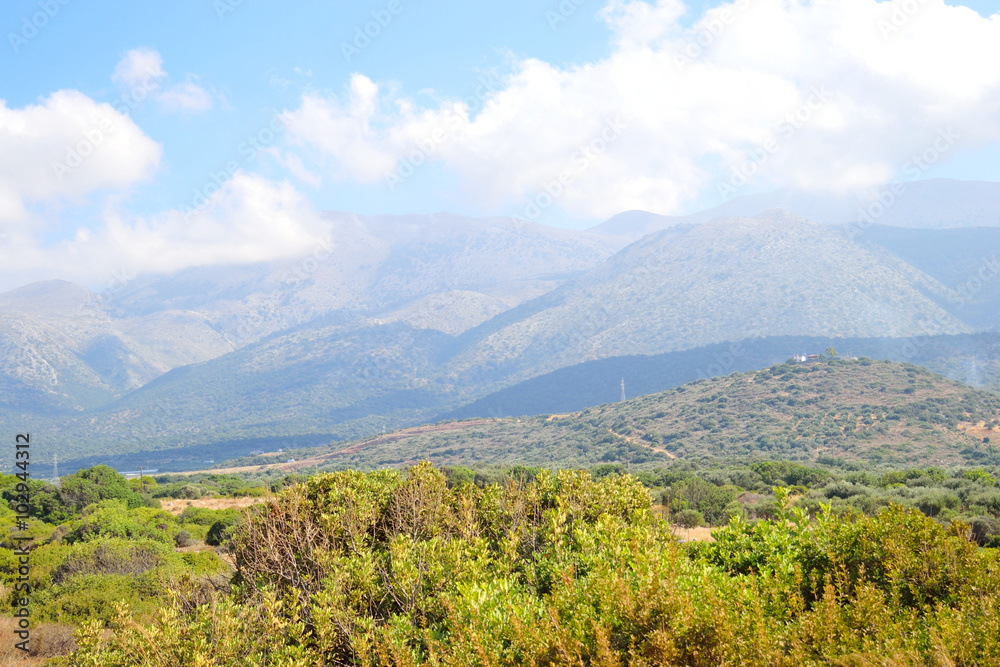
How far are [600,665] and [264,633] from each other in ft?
13.1

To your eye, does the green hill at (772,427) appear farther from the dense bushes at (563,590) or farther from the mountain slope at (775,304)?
the mountain slope at (775,304)

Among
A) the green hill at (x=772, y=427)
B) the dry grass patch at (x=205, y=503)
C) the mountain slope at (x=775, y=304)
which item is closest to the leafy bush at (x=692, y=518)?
the dry grass patch at (x=205, y=503)

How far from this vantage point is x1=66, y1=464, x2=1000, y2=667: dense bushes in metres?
4.87

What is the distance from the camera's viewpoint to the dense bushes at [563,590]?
16.0 ft

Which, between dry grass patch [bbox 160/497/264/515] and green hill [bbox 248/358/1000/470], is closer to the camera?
dry grass patch [bbox 160/497/264/515]

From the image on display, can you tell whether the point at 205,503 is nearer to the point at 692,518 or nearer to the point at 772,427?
the point at 692,518

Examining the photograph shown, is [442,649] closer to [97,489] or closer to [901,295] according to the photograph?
[97,489]

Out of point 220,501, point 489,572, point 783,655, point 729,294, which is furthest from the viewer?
point 729,294

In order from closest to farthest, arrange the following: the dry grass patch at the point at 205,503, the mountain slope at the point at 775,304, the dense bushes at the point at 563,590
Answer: the dense bushes at the point at 563,590 → the dry grass patch at the point at 205,503 → the mountain slope at the point at 775,304

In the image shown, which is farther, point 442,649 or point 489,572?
point 489,572

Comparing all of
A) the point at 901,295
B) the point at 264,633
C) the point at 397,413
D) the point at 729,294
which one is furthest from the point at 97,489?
the point at 901,295

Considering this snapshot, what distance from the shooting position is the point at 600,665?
4738mm

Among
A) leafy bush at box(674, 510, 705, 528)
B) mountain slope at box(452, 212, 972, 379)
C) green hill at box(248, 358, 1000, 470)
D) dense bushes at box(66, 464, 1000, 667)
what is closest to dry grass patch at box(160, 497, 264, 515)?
leafy bush at box(674, 510, 705, 528)

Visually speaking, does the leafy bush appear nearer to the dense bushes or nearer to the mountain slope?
the dense bushes
